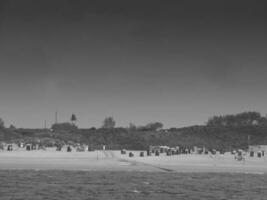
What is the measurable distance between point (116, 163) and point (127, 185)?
47.1 ft

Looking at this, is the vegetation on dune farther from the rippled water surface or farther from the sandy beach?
the rippled water surface

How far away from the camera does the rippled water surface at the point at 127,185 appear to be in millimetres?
27062

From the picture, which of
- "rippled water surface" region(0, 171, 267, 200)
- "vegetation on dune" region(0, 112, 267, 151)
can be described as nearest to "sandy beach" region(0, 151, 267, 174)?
"rippled water surface" region(0, 171, 267, 200)

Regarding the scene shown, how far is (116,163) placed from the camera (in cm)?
4531

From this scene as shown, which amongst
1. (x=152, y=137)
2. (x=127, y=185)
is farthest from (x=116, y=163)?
(x=152, y=137)

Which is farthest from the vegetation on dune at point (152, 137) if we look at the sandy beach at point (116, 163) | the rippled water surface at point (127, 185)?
the rippled water surface at point (127, 185)

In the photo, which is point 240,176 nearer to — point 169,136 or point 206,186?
point 206,186

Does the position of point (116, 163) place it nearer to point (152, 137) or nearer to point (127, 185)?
point (127, 185)

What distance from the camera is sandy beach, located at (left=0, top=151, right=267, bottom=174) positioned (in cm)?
4219

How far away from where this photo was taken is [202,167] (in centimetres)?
4444

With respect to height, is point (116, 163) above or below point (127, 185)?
above

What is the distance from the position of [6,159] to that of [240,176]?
1866 cm

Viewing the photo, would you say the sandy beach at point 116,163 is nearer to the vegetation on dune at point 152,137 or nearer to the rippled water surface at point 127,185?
the rippled water surface at point 127,185

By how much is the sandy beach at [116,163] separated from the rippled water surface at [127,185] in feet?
12.0
